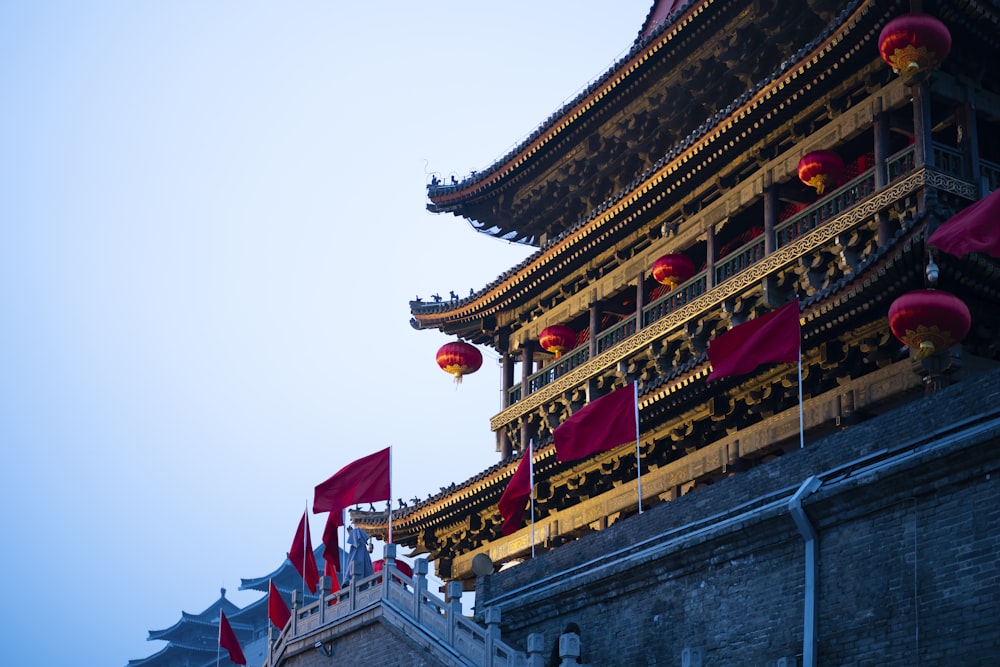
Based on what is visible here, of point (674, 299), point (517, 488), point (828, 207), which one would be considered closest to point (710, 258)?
point (674, 299)

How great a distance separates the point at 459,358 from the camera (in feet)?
82.8

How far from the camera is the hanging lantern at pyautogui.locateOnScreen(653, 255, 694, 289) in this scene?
65.1 ft

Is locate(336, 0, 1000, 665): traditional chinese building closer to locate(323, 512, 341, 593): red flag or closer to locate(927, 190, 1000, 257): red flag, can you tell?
locate(927, 190, 1000, 257): red flag

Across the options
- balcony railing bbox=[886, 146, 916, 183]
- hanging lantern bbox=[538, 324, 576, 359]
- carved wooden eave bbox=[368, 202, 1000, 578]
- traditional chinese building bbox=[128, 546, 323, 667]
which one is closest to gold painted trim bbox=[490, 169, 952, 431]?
carved wooden eave bbox=[368, 202, 1000, 578]

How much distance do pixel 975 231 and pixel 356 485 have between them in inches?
394

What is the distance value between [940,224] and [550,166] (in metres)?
10.8

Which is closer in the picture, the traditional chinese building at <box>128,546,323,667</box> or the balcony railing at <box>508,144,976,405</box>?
the balcony railing at <box>508,144,976,405</box>

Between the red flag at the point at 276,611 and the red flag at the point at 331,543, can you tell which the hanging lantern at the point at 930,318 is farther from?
the red flag at the point at 276,611

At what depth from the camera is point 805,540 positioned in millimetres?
12297

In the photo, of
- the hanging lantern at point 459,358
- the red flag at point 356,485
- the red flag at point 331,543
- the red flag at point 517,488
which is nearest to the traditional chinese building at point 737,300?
the hanging lantern at point 459,358

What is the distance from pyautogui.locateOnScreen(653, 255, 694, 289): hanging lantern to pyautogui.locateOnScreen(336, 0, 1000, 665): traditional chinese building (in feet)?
0.12

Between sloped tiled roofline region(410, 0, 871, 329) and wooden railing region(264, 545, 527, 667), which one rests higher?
sloped tiled roofline region(410, 0, 871, 329)

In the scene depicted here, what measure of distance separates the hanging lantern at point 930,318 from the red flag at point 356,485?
835cm

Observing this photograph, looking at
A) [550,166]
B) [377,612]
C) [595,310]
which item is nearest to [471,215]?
[550,166]
